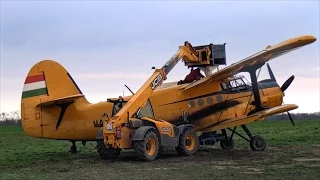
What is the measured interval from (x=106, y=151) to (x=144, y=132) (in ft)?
5.75

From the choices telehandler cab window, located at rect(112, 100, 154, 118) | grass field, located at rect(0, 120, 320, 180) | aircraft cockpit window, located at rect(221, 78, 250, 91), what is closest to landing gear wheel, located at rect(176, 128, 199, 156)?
grass field, located at rect(0, 120, 320, 180)

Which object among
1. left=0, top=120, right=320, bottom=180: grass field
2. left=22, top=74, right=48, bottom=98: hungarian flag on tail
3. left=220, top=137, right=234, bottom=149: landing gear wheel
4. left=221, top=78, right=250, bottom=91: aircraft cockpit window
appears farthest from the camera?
left=220, top=137, right=234, bottom=149: landing gear wheel

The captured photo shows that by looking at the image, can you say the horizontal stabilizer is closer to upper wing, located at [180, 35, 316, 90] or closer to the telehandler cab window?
the telehandler cab window

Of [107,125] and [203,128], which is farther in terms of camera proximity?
[203,128]

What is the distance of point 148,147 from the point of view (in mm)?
15312

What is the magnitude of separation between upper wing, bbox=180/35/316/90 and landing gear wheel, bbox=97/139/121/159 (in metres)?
3.78

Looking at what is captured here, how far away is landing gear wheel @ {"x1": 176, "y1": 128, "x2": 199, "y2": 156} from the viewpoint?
1652 centimetres

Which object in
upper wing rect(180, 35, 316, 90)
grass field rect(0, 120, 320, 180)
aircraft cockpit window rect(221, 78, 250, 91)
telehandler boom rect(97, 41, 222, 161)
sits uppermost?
upper wing rect(180, 35, 316, 90)

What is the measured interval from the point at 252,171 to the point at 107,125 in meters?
4.91

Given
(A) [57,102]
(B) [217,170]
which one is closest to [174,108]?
(A) [57,102]

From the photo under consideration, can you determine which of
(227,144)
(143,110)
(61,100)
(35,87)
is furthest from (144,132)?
(227,144)

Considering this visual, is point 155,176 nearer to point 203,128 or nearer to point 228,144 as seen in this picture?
point 203,128

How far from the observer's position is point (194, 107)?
60.2ft

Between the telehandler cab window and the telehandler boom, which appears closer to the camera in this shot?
the telehandler boom
